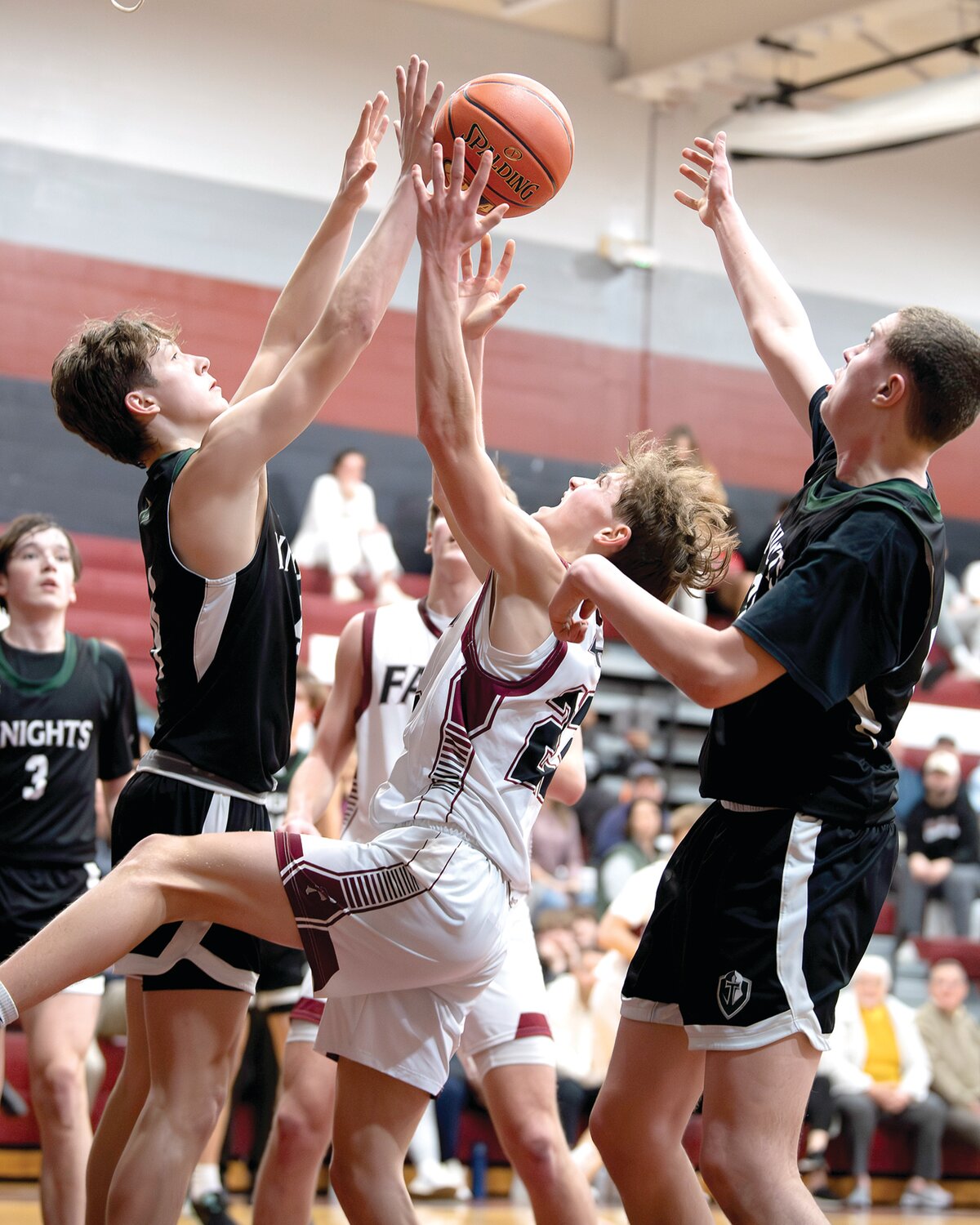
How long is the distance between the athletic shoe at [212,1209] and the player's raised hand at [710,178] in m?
Answer: 4.27

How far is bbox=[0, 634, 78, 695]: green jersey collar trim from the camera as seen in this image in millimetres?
5148

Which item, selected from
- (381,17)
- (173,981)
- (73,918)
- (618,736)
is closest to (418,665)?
(173,981)

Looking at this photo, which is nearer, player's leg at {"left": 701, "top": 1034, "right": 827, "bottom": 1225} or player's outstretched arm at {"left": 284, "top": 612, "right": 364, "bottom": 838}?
player's leg at {"left": 701, "top": 1034, "right": 827, "bottom": 1225}

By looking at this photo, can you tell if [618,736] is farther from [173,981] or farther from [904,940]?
[173,981]

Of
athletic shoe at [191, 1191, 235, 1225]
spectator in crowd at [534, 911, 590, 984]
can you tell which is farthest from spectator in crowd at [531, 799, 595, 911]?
athletic shoe at [191, 1191, 235, 1225]

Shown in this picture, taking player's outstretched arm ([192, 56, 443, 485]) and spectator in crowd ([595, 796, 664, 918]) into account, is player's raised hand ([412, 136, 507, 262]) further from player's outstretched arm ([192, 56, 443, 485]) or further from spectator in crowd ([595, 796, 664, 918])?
spectator in crowd ([595, 796, 664, 918])

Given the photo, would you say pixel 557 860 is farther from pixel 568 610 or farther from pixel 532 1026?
pixel 568 610

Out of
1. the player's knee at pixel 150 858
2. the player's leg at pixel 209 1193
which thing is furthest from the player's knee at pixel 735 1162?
the player's leg at pixel 209 1193

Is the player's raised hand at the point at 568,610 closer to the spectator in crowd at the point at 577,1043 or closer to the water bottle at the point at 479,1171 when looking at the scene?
the spectator in crowd at the point at 577,1043

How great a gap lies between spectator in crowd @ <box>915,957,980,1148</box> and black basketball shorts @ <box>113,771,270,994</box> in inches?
267

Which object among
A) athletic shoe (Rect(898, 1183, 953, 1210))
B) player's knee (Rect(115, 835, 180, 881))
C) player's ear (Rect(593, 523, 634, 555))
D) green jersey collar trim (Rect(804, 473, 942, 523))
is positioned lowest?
athletic shoe (Rect(898, 1183, 953, 1210))

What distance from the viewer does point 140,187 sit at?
1016 cm

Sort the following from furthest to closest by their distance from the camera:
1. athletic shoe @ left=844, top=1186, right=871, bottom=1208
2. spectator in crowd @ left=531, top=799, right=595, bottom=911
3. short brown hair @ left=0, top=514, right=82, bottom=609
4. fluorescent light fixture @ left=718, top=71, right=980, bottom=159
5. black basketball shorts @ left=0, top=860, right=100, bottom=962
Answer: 1. fluorescent light fixture @ left=718, top=71, right=980, bottom=159
2. spectator in crowd @ left=531, top=799, right=595, bottom=911
3. athletic shoe @ left=844, top=1186, right=871, bottom=1208
4. short brown hair @ left=0, top=514, right=82, bottom=609
5. black basketball shorts @ left=0, top=860, right=100, bottom=962

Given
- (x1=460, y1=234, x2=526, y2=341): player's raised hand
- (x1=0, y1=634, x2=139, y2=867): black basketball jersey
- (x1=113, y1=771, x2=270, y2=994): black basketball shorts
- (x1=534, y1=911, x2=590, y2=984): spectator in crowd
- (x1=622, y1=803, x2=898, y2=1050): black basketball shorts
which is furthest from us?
(x1=534, y1=911, x2=590, y2=984): spectator in crowd
